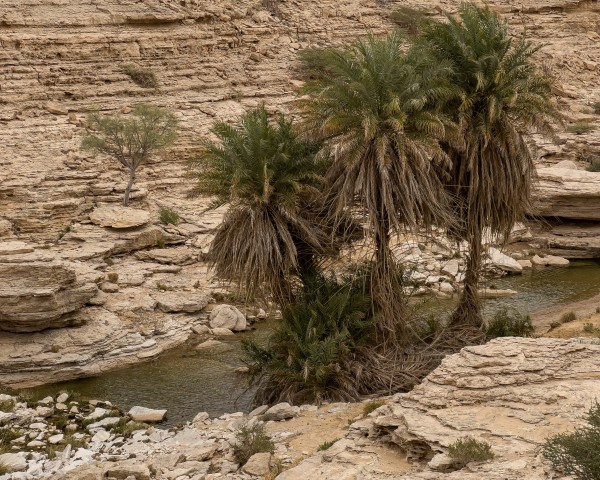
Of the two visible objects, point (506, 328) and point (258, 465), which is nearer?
point (258, 465)

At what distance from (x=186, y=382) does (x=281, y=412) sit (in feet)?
17.9

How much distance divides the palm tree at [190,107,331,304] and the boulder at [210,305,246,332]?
24.4ft

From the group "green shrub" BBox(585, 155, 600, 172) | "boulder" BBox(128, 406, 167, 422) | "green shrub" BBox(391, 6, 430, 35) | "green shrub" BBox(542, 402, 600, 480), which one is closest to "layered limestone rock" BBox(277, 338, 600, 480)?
"green shrub" BBox(542, 402, 600, 480)

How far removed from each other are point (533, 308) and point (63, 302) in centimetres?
1290

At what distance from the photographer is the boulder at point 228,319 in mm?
23656

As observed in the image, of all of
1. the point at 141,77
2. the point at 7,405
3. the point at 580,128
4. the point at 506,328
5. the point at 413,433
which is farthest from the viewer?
A: the point at 580,128

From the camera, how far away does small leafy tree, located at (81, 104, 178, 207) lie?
31141 mm

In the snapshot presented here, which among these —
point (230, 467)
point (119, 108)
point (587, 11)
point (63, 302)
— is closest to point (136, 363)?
point (63, 302)

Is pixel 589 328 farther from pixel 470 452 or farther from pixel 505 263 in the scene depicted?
pixel 505 263

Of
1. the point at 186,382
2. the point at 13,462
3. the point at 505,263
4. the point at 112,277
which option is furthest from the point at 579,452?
the point at 505,263

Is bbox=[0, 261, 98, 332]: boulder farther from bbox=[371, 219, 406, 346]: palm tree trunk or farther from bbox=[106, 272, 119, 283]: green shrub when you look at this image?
bbox=[371, 219, 406, 346]: palm tree trunk

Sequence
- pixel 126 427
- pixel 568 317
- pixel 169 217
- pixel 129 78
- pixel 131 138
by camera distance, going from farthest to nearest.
→ pixel 129 78
pixel 131 138
pixel 169 217
pixel 568 317
pixel 126 427

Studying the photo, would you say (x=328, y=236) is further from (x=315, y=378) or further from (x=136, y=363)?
(x=136, y=363)

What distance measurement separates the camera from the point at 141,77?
37.6 m
